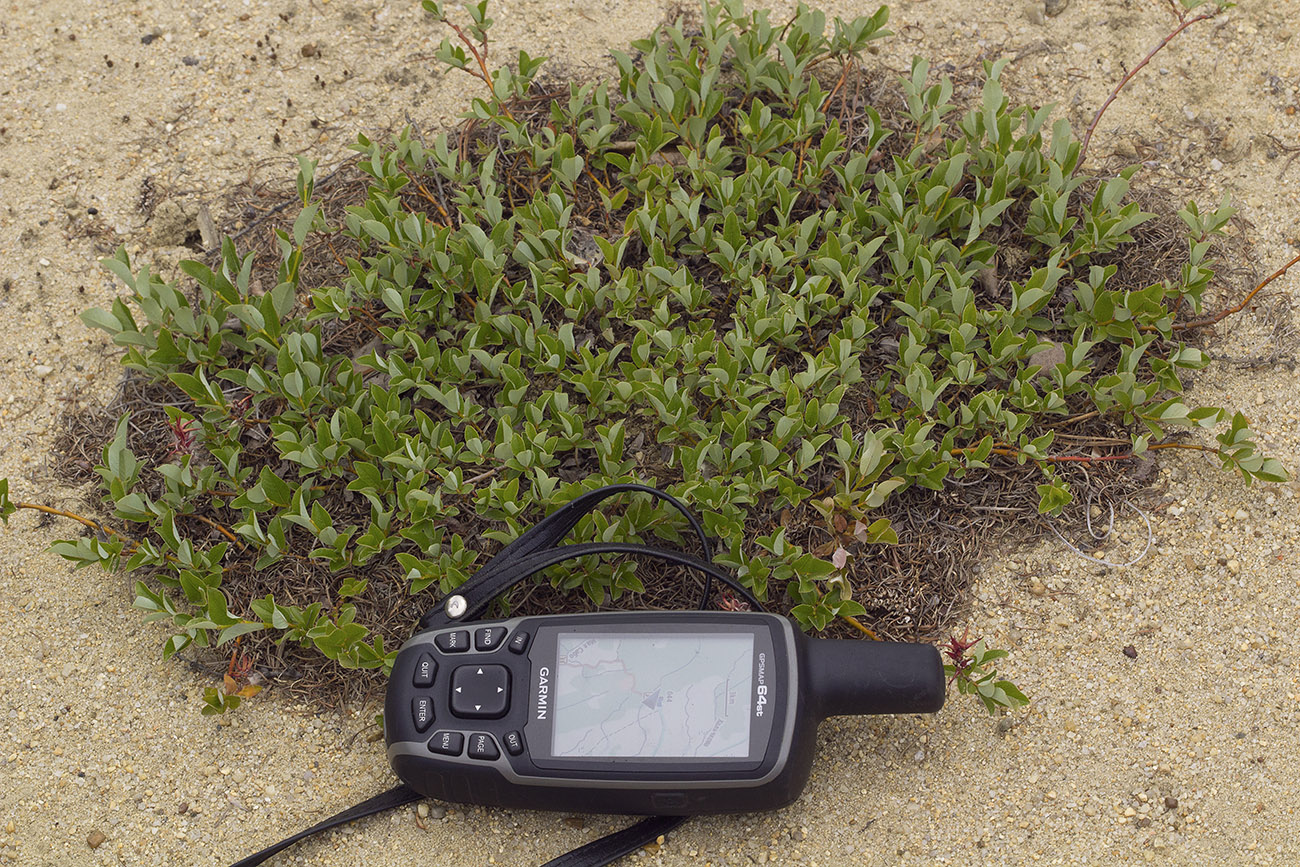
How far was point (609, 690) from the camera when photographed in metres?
1.98

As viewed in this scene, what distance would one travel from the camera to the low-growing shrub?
227 cm

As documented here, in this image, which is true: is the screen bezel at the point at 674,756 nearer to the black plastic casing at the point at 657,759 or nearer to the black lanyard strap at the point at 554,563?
the black plastic casing at the point at 657,759

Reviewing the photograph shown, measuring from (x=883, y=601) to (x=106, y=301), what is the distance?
2.19m

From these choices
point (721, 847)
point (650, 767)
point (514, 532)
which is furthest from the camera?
point (514, 532)

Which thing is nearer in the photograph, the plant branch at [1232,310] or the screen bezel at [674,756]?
the screen bezel at [674,756]

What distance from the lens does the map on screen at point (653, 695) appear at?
1925mm

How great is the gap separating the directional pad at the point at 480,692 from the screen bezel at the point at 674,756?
52mm

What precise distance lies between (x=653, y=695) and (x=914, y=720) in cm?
59

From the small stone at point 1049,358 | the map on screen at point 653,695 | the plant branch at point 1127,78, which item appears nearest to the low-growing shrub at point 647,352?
the small stone at point 1049,358

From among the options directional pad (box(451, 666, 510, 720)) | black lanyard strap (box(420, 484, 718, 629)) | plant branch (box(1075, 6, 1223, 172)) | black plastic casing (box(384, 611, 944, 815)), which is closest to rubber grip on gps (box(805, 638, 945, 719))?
black plastic casing (box(384, 611, 944, 815))

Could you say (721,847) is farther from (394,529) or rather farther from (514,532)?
(394,529)

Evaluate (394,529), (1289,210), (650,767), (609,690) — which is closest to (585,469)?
(394,529)

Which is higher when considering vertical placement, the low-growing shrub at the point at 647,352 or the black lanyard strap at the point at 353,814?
the low-growing shrub at the point at 647,352

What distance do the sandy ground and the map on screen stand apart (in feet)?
0.85
